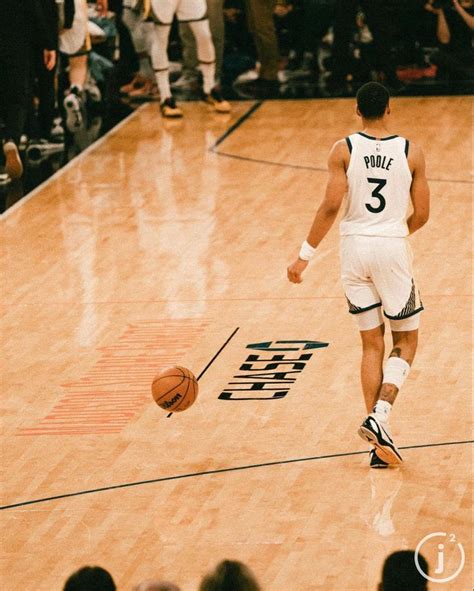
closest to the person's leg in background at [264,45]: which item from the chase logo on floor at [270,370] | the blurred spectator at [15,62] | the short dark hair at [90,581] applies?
the blurred spectator at [15,62]

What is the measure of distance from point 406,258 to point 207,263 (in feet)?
12.2

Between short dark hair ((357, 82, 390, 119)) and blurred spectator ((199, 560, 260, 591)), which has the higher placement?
blurred spectator ((199, 560, 260, 591))

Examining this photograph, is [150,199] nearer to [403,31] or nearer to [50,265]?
[50,265]

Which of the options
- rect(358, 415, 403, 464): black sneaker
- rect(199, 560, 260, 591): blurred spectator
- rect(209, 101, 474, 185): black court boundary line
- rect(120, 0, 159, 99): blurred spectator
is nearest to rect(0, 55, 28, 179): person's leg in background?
rect(209, 101, 474, 185): black court boundary line

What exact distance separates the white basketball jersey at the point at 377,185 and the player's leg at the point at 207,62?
8451mm

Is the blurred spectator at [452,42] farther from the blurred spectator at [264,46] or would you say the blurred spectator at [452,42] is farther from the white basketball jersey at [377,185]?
the white basketball jersey at [377,185]

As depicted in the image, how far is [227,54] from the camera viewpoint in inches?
750

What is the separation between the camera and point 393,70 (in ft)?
54.7

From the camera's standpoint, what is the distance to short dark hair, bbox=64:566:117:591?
11.9ft

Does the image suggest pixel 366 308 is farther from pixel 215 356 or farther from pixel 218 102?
pixel 218 102

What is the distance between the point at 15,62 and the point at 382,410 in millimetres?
6928

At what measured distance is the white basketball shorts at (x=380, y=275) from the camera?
7090 millimetres

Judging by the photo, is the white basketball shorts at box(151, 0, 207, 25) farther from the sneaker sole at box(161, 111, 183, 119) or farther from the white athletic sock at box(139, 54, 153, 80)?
the white athletic sock at box(139, 54, 153, 80)

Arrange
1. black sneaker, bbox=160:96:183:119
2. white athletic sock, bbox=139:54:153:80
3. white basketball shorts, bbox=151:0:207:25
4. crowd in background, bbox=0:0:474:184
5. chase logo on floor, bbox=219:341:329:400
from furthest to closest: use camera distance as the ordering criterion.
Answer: white athletic sock, bbox=139:54:153:80 → black sneaker, bbox=160:96:183:119 → white basketball shorts, bbox=151:0:207:25 → crowd in background, bbox=0:0:474:184 → chase logo on floor, bbox=219:341:329:400
